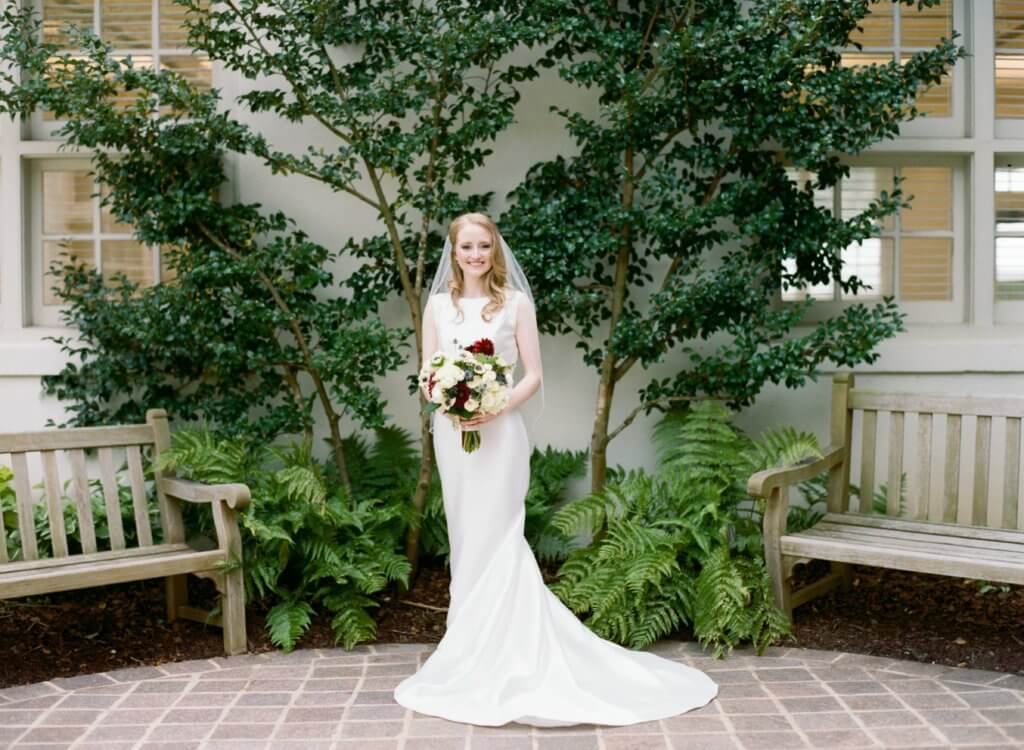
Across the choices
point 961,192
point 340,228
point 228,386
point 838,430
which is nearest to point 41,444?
point 228,386

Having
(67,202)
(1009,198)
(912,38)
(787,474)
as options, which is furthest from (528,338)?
(1009,198)

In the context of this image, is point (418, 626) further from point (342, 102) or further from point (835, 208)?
point (835, 208)

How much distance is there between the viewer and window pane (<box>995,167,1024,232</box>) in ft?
21.0

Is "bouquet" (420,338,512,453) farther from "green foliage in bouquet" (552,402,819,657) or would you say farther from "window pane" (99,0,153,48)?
"window pane" (99,0,153,48)

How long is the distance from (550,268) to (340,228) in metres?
1.39

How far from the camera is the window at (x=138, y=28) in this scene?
20.4 feet

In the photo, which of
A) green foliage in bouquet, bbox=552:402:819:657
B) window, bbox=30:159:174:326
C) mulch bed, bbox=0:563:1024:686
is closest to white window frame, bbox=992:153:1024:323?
mulch bed, bbox=0:563:1024:686

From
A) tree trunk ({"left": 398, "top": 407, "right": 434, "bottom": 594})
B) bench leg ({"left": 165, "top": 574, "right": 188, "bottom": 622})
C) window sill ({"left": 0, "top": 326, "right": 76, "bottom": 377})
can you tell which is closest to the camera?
bench leg ({"left": 165, "top": 574, "right": 188, "bottom": 622})

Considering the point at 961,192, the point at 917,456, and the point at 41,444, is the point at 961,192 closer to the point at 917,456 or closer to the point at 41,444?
the point at 917,456

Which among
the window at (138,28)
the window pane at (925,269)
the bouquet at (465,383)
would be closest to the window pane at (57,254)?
the window at (138,28)

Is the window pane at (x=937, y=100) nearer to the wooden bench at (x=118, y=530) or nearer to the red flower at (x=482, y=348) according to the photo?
the red flower at (x=482, y=348)

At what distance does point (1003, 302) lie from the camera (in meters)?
6.43

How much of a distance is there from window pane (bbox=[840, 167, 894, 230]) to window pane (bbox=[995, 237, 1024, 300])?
0.72 m

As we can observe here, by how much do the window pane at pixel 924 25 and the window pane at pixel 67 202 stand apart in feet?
16.3
